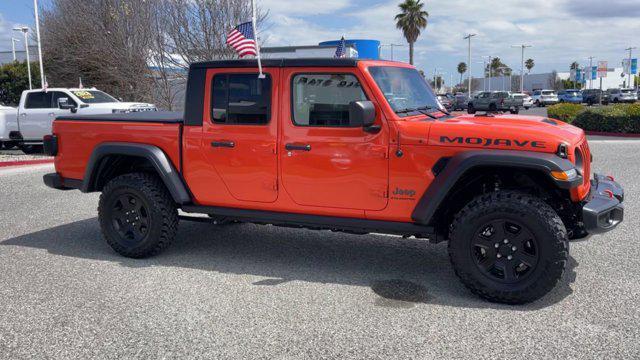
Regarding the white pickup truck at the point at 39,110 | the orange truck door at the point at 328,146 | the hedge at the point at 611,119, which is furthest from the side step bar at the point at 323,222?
the hedge at the point at 611,119

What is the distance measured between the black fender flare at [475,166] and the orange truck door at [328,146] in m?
0.37

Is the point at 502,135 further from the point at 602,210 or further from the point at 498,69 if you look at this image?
the point at 498,69

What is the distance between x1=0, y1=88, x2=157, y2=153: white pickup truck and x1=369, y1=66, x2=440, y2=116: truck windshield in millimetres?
11744

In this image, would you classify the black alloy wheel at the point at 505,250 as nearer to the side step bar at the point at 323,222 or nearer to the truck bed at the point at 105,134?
the side step bar at the point at 323,222

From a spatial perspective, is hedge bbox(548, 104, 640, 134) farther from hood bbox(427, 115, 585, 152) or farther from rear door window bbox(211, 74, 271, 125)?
rear door window bbox(211, 74, 271, 125)

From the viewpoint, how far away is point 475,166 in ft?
14.0

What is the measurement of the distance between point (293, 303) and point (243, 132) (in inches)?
64.5

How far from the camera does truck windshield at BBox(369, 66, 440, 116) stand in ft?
15.8

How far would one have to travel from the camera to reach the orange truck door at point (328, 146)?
4.68 meters

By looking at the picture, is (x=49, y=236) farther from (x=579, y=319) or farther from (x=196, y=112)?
(x=579, y=319)

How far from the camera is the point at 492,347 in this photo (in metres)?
3.66

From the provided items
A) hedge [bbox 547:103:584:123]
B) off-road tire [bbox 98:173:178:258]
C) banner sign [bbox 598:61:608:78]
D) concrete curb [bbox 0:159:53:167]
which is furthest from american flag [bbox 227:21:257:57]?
→ banner sign [bbox 598:61:608:78]

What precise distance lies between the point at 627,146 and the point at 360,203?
1295 cm

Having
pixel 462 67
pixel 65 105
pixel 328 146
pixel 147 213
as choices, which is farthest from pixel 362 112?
pixel 462 67
